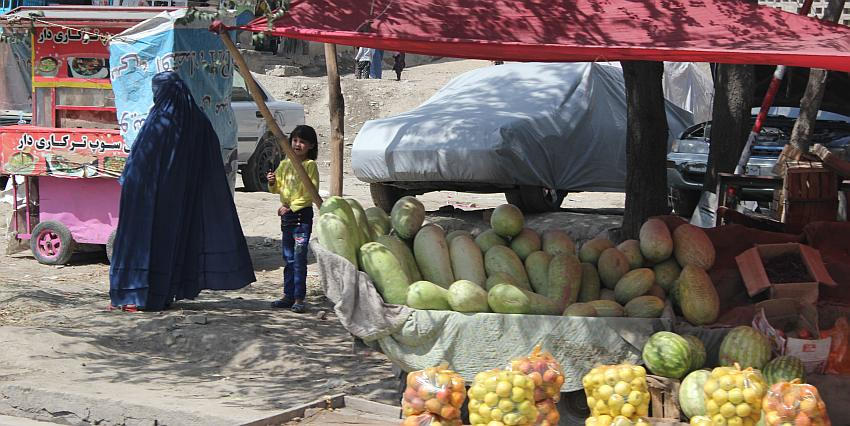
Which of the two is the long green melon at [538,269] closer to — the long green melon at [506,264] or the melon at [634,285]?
the long green melon at [506,264]

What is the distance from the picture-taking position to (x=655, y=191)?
7.93m

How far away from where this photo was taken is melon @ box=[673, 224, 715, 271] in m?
5.87

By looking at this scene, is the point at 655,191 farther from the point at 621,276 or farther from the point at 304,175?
the point at 304,175

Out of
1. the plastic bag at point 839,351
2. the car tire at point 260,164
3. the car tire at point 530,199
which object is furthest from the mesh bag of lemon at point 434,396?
the car tire at point 260,164

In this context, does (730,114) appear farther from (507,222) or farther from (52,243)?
(52,243)

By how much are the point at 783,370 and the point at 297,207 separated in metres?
4.06

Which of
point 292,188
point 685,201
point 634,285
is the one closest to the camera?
point 634,285

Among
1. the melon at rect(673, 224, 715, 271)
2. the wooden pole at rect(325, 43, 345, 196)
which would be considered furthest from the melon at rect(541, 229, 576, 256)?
the wooden pole at rect(325, 43, 345, 196)

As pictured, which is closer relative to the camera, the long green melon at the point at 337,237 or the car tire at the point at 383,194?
the long green melon at the point at 337,237

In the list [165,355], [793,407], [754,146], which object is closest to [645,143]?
[165,355]

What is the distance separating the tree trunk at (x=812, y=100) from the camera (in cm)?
1009

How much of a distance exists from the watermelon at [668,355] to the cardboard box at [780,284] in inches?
33.3

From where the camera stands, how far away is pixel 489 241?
236 inches

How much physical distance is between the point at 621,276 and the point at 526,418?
1.83 m
